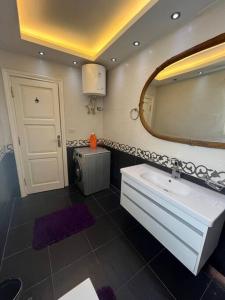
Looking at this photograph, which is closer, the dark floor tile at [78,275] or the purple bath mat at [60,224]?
the dark floor tile at [78,275]

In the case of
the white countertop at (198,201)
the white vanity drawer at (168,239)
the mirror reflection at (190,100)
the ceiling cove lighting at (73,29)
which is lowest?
the white vanity drawer at (168,239)

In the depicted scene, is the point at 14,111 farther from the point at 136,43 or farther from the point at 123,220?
the point at 123,220

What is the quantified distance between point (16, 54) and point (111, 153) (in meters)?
2.16

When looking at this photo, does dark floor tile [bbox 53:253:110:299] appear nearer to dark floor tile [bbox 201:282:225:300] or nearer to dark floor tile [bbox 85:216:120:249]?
dark floor tile [bbox 85:216:120:249]

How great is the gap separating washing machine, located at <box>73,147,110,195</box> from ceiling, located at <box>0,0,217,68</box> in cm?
153

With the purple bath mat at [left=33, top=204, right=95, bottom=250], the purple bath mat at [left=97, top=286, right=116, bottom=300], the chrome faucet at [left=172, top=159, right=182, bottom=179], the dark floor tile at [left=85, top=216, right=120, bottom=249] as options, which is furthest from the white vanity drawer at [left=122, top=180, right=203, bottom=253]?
the purple bath mat at [left=33, top=204, right=95, bottom=250]

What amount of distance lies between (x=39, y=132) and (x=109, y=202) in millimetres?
1708

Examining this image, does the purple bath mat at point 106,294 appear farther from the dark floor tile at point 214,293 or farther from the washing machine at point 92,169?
the washing machine at point 92,169

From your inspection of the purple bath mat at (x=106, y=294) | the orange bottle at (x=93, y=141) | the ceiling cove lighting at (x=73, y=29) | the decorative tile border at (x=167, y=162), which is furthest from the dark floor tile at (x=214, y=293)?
the ceiling cove lighting at (x=73, y=29)

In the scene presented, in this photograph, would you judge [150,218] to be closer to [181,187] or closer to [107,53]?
[181,187]

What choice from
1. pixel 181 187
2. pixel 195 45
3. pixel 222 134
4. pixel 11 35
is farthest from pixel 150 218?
pixel 11 35

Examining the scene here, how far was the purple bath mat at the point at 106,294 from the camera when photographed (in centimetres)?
105

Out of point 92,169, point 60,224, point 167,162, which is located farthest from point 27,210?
point 167,162

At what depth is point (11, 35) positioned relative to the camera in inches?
60.0
